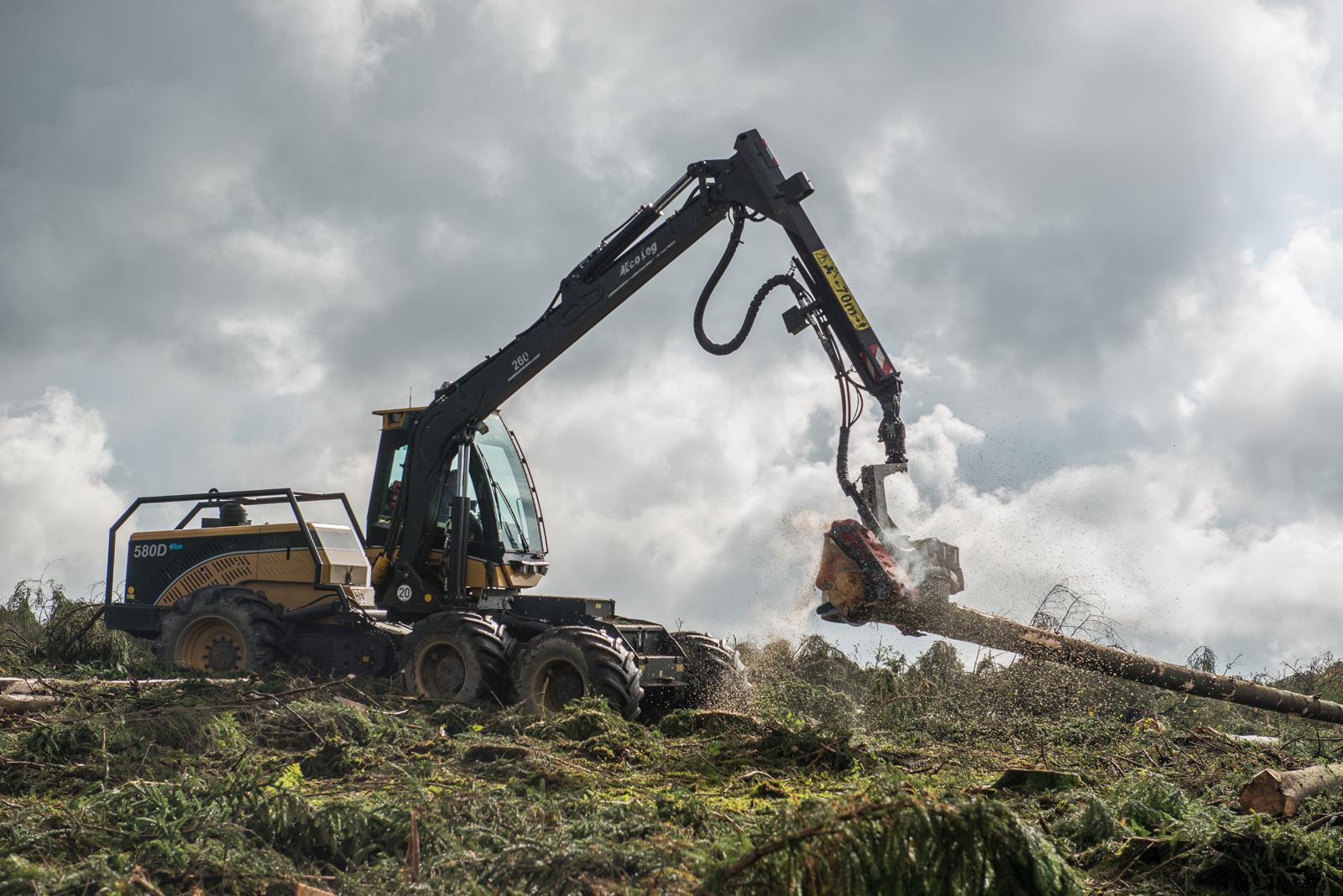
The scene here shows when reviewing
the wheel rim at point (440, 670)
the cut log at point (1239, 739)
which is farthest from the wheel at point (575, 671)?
the cut log at point (1239, 739)

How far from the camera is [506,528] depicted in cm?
1245

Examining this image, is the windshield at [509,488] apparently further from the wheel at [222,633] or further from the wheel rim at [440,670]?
the wheel at [222,633]

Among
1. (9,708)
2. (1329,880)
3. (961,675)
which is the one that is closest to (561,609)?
(961,675)

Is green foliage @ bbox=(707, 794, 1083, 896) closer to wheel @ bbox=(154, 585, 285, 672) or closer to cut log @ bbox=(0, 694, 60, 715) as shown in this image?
cut log @ bbox=(0, 694, 60, 715)

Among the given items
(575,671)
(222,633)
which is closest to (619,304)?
(575,671)

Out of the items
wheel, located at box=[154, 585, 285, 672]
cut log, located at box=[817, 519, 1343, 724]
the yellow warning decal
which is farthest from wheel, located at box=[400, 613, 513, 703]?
the yellow warning decal

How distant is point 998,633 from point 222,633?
9.10 m

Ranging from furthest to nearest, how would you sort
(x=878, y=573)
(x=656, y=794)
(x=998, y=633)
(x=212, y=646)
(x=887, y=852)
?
1. (x=212, y=646)
2. (x=998, y=633)
3. (x=878, y=573)
4. (x=656, y=794)
5. (x=887, y=852)

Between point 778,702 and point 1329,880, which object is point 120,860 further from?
point 778,702

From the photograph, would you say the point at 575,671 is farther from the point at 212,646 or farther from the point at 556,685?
the point at 212,646

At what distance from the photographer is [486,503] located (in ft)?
40.7

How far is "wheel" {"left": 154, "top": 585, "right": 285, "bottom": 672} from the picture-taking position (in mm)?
12516

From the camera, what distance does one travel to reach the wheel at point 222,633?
41.1 ft

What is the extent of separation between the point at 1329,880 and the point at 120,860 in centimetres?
531
